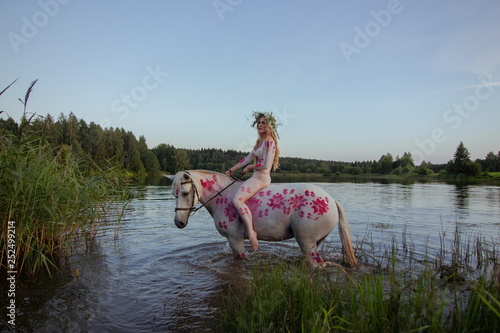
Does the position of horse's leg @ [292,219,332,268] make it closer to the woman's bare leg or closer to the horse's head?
the woman's bare leg

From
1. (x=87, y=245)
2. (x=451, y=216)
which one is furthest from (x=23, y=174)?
(x=451, y=216)

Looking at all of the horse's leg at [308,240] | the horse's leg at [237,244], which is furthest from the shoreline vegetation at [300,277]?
the horse's leg at [237,244]

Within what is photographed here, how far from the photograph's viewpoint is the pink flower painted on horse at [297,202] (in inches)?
198

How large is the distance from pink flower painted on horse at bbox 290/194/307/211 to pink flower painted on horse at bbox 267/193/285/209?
162 millimetres

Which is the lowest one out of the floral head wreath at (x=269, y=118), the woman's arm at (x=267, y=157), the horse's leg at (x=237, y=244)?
the horse's leg at (x=237, y=244)

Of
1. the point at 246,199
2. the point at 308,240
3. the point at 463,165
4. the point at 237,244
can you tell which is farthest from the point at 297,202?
the point at 463,165

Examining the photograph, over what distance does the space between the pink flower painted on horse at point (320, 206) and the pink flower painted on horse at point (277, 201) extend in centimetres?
54

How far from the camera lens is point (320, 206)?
495 cm

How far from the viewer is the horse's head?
521 cm

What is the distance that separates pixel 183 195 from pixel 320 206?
2.39 metres

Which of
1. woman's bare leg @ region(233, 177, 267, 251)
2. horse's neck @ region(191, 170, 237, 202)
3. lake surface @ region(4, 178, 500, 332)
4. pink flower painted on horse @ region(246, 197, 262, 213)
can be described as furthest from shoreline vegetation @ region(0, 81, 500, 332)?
horse's neck @ region(191, 170, 237, 202)

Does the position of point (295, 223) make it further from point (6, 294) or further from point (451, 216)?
point (451, 216)

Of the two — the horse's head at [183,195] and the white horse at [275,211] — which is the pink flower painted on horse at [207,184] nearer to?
the white horse at [275,211]

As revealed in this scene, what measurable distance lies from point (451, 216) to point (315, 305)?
1190 centimetres
